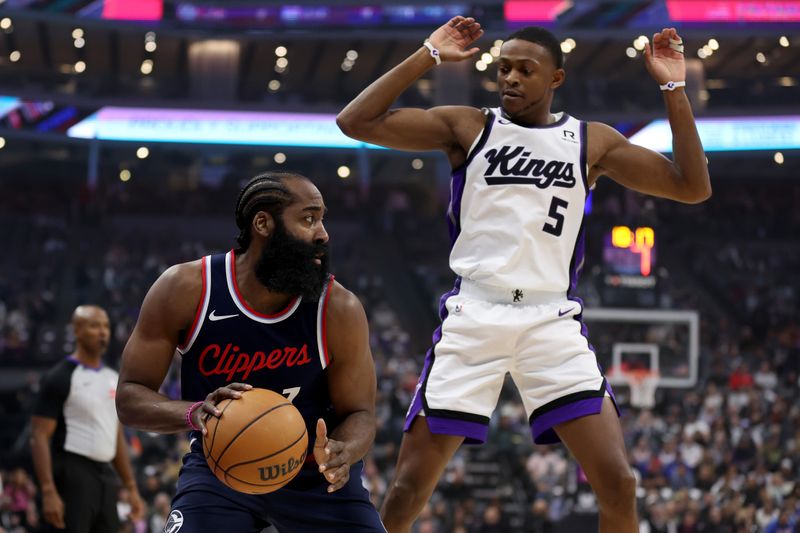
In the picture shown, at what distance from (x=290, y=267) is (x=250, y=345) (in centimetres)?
33

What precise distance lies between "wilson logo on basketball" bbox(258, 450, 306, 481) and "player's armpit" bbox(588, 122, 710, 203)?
2.05 m

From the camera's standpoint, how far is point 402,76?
15.3ft

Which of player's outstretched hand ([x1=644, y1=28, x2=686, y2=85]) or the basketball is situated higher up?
player's outstretched hand ([x1=644, y1=28, x2=686, y2=85])

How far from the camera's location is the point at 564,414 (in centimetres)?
452

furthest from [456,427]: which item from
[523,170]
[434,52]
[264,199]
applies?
[434,52]

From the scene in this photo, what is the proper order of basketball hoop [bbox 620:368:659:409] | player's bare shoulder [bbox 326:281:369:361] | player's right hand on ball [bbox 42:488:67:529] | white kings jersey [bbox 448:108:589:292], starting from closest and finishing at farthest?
player's bare shoulder [bbox 326:281:369:361]
white kings jersey [bbox 448:108:589:292]
player's right hand on ball [bbox 42:488:67:529]
basketball hoop [bbox 620:368:659:409]

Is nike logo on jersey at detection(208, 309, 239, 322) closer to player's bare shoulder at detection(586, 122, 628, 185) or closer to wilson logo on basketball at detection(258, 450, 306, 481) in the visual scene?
wilson logo on basketball at detection(258, 450, 306, 481)

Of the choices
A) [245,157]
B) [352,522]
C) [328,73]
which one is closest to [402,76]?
[352,522]

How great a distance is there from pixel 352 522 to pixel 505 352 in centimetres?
109

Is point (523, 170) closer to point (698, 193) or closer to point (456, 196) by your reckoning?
point (456, 196)

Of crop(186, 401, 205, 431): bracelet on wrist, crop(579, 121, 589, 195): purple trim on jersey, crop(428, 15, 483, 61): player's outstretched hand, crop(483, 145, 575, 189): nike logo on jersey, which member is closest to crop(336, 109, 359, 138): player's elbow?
crop(428, 15, 483, 61): player's outstretched hand

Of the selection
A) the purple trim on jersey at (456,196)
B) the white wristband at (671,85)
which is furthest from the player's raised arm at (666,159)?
the purple trim on jersey at (456,196)

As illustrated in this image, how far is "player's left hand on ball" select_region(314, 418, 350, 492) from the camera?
357 centimetres

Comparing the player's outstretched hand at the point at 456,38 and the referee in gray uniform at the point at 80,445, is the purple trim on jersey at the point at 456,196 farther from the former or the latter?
the referee in gray uniform at the point at 80,445
